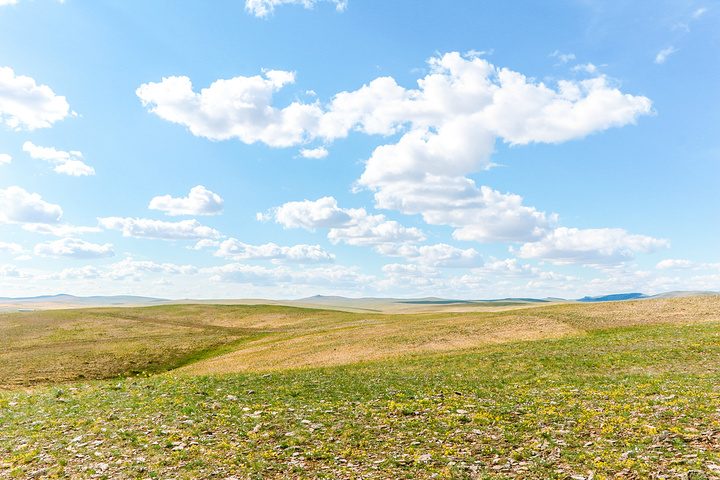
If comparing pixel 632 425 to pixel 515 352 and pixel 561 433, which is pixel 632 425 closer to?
pixel 561 433

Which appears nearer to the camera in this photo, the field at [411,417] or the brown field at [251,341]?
the field at [411,417]

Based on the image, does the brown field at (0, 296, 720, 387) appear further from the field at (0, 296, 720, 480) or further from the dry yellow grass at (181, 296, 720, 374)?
the field at (0, 296, 720, 480)

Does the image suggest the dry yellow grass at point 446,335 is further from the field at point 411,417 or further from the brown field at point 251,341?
the field at point 411,417

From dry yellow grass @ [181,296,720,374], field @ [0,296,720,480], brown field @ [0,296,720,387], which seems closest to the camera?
field @ [0,296,720,480]

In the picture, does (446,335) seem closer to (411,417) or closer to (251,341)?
(411,417)

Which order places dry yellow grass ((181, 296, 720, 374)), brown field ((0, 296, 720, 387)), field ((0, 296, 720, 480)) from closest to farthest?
field ((0, 296, 720, 480)), dry yellow grass ((181, 296, 720, 374)), brown field ((0, 296, 720, 387))

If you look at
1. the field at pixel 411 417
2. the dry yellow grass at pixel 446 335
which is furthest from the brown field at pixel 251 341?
the field at pixel 411 417

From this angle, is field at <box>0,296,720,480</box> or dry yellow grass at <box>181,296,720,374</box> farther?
dry yellow grass at <box>181,296,720,374</box>

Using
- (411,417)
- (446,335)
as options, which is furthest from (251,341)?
(411,417)

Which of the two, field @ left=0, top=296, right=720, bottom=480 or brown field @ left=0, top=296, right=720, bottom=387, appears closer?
field @ left=0, top=296, right=720, bottom=480

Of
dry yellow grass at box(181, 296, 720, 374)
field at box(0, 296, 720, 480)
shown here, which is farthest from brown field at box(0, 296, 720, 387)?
field at box(0, 296, 720, 480)

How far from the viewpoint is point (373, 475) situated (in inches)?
584

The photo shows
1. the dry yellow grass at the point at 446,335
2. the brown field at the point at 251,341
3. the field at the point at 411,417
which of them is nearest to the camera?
the field at the point at 411,417

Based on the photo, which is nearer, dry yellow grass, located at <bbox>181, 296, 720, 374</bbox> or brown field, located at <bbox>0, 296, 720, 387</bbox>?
dry yellow grass, located at <bbox>181, 296, 720, 374</bbox>
